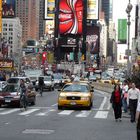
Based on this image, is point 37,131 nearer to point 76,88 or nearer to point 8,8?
point 76,88

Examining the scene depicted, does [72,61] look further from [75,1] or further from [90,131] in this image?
[90,131]

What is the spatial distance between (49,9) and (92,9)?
44.2ft

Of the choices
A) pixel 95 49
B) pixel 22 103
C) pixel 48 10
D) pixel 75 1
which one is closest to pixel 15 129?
pixel 22 103

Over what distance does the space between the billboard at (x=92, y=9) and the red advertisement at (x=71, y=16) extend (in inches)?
439

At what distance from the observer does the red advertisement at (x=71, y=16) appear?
152 meters

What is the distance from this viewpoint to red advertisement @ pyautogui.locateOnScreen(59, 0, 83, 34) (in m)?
152

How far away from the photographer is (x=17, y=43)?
607 feet

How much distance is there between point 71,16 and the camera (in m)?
152

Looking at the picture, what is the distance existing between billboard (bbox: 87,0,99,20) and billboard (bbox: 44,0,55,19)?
1089 cm

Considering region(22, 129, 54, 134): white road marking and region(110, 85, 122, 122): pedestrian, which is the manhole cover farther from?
region(110, 85, 122, 122): pedestrian

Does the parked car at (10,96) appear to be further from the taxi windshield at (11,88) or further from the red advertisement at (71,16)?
the red advertisement at (71,16)

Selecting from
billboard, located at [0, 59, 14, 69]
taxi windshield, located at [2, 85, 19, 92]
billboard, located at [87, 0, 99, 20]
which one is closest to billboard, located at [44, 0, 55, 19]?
billboard, located at [87, 0, 99, 20]

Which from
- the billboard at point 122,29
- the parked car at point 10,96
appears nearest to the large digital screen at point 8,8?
the billboard at point 122,29

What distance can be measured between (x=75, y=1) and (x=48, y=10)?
1604 centimetres
